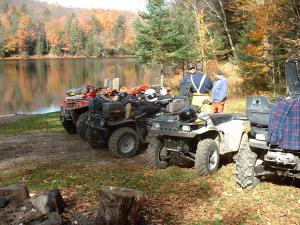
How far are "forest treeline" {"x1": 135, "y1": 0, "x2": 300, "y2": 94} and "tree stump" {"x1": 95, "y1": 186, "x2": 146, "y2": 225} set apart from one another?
38.9 ft

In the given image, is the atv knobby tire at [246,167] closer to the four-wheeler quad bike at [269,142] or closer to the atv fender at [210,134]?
the four-wheeler quad bike at [269,142]

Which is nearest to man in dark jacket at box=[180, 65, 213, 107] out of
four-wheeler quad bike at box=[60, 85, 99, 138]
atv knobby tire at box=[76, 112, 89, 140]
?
atv knobby tire at box=[76, 112, 89, 140]

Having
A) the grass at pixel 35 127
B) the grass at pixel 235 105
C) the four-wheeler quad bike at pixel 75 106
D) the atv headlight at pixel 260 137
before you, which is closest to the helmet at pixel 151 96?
the four-wheeler quad bike at pixel 75 106

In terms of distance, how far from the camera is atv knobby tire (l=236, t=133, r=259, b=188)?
6.04 meters

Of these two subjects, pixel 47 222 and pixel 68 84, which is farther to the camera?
pixel 68 84

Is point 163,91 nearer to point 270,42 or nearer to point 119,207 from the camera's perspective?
point 119,207

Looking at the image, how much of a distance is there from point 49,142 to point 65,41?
104 metres

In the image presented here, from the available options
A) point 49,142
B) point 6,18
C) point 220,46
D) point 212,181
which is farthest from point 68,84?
point 6,18

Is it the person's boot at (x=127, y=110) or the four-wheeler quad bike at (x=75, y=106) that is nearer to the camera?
the person's boot at (x=127, y=110)

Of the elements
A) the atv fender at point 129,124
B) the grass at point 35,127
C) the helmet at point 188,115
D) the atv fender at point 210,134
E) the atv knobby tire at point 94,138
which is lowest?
the grass at point 35,127

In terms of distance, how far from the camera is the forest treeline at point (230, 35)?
16438 millimetres

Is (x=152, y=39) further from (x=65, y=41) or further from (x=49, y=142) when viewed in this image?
(x=65, y=41)

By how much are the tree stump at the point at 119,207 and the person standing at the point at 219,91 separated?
16.8 feet

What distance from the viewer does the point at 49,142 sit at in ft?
34.9
